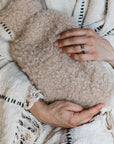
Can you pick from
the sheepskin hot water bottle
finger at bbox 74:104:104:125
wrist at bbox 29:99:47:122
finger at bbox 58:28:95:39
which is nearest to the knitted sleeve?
the sheepskin hot water bottle

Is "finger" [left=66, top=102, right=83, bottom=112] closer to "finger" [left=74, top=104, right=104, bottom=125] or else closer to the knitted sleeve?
"finger" [left=74, top=104, right=104, bottom=125]

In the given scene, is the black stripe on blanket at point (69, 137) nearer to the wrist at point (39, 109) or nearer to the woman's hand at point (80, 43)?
the wrist at point (39, 109)

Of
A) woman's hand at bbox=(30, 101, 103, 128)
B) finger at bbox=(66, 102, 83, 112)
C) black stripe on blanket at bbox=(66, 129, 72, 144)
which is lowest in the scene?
black stripe on blanket at bbox=(66, 129, 72, 144)

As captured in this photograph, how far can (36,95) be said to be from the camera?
87cm

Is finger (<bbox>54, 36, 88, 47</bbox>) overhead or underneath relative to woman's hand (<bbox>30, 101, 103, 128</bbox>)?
overhead

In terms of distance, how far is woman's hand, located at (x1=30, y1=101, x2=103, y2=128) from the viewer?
82 cm

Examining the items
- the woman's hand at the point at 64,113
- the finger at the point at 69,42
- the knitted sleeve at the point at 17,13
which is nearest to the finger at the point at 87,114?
the woman's hand at the point at 64,113

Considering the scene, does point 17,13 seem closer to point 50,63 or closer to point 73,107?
point 50,63

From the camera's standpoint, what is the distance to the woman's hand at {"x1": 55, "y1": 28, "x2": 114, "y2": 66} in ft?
2.72

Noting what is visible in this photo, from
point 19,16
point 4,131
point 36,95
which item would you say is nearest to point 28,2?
point 19,16

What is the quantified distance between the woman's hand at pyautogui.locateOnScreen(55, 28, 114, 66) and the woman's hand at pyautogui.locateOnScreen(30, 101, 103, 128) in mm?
178

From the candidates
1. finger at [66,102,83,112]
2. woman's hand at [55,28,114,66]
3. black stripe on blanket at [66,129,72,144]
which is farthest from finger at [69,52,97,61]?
black stripe on blanket at [66,129,72,144]

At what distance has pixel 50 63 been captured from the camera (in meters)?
0.83

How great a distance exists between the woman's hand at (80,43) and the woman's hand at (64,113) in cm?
18
